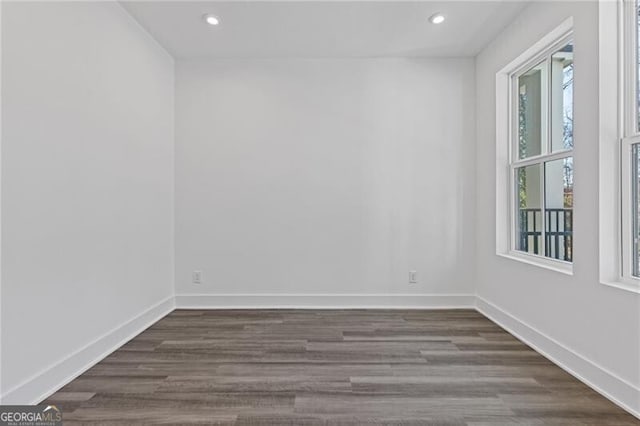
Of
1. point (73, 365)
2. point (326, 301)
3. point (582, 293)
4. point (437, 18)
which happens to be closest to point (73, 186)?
point (73, 365)

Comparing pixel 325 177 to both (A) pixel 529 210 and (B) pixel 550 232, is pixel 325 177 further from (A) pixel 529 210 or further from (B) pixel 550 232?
(B) pixel 550 232

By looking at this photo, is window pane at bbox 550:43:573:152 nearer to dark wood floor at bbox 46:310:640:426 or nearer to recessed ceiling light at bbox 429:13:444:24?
recessed ceiling light at bbox 429:13:444:24

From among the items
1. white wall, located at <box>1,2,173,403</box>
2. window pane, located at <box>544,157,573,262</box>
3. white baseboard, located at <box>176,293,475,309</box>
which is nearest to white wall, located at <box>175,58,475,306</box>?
white baseboard, located at <box>176,293,475,309</box>

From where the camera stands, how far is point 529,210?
299cm

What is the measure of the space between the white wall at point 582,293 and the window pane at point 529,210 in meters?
0.24

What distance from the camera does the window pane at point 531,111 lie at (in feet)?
9.22

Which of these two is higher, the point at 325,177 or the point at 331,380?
the point at 325,177

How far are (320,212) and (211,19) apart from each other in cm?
200

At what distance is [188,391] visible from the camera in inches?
80.5

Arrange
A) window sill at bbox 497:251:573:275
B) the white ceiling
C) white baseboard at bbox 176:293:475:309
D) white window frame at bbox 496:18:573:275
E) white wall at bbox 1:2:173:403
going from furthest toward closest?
1. white baseboard at bbox 176:293:475:309
2. white window frame at bbox 496:18:573:275
3. the white ceiling
4. window sill at bbox 497:251:573:275
5. white wall at bbox 1:2:173:403

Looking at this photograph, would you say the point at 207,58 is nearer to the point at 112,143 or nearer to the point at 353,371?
the point at 112,143

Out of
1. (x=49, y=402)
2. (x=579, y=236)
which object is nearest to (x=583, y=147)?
(x=579, y=236)

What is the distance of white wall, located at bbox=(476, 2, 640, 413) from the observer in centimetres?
190

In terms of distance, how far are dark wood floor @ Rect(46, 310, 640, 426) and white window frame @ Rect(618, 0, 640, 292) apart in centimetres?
83
